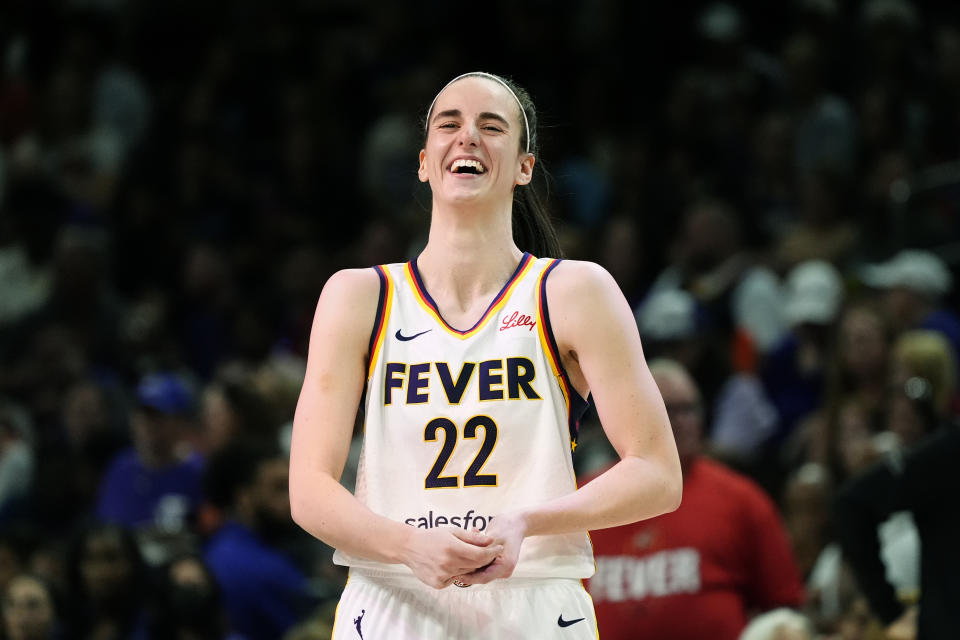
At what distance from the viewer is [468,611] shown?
341 cm

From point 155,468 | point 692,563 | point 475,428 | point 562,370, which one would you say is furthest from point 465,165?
point 155,468

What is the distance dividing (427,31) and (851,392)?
6.05m

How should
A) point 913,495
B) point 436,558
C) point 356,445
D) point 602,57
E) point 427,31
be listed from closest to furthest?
1. point 436,558
2. point 913,495
3. point 356,445
4. point 602,57
5. point 427,31

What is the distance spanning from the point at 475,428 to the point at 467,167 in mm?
653

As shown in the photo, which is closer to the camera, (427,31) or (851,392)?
(851,392)

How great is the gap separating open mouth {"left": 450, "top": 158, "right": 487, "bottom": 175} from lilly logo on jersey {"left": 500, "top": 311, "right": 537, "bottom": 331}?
1.22 ft

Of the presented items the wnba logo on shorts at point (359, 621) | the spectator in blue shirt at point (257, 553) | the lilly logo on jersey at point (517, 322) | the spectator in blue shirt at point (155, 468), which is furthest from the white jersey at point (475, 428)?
the spectator in blue shirt at point (155, 468)

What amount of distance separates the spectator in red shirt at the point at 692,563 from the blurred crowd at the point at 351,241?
0.07 metres

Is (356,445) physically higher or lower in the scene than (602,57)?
lower

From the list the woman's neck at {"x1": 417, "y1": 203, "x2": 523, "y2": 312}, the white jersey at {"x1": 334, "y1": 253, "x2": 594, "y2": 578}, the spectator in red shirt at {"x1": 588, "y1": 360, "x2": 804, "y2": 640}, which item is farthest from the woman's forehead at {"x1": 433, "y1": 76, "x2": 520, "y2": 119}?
the spectator in red shirt at {"x1": 588, "y1": 360, "x2": 804, "y2": 640}

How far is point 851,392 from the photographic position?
26.7 feet

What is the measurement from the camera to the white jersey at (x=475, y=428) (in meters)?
3.45

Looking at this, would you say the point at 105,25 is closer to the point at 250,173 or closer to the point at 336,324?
the point at 250,173

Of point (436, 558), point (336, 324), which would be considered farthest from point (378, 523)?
point (336, 324)
